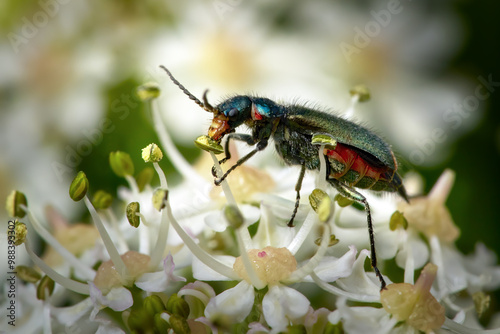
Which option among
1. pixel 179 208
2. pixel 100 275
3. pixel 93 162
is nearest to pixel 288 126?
pixel 179 208

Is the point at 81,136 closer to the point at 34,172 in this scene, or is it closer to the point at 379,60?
the point at 34,172

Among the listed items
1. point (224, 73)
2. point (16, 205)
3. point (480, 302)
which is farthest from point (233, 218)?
point (224, 73)

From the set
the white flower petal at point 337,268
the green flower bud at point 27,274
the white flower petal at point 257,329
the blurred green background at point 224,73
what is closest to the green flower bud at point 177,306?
the white flower petal at point 257,329

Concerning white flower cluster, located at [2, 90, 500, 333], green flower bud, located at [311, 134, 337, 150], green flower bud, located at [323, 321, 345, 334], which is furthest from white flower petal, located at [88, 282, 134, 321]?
green flower bud, located at [311, 134, 337, 150]

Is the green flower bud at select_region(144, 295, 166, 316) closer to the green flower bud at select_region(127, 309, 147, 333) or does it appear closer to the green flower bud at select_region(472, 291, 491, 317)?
the green flower bud at select_region(127, 309, 147, 333)

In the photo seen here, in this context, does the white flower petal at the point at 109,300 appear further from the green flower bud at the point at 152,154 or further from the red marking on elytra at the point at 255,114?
A: the red marking on elytra at the point at 255,114

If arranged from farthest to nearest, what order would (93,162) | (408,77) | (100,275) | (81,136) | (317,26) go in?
(408,77), (317,26), (81,136), (93,162), (100,275)

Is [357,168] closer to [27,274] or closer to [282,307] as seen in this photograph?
[282,307]
